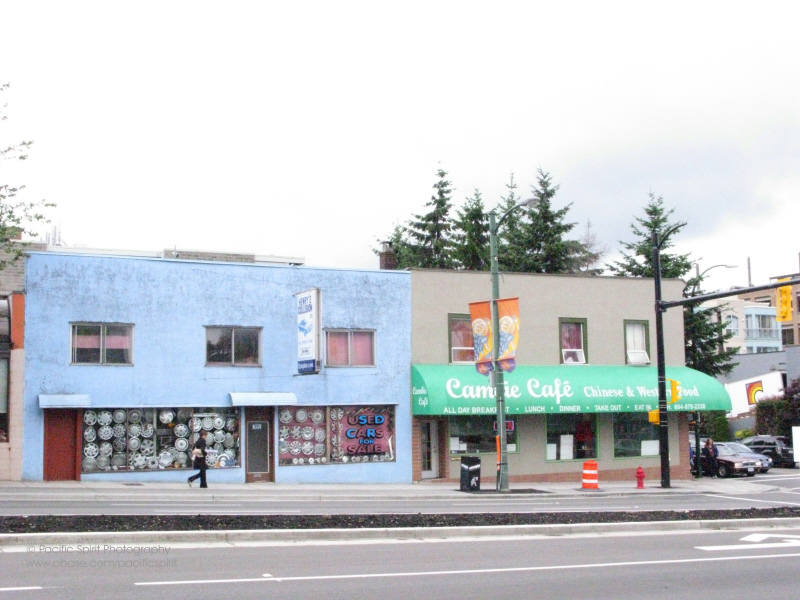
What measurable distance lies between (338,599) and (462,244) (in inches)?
1821

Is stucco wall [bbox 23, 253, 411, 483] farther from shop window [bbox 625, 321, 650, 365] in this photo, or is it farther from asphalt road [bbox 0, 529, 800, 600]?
asphalt road [bbox 0, 529, 800, 600]

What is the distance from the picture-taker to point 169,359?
94.8ft

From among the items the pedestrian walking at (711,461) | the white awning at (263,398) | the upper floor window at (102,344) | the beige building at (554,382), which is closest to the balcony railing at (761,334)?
the pedestrian walking at (711,461)

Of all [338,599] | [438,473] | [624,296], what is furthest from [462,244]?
[338,599]

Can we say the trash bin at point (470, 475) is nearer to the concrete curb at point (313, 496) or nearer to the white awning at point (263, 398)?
the concrete curb at point (313, 496)

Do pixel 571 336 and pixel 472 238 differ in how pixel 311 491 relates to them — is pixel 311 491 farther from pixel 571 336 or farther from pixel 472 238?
pixel 472 238

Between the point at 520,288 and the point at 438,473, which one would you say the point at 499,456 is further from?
the point at 520,288

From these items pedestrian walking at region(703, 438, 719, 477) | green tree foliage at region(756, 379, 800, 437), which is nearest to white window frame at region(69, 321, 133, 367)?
pedestrian walking at region(703, 438, 719, 477)

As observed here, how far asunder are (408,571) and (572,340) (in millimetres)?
23916

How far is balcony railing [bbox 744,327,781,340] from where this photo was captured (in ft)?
290

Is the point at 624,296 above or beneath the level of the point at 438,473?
above

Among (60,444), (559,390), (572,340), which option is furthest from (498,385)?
(60,444)

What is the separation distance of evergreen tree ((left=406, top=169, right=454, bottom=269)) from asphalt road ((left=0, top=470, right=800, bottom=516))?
29.0 metres

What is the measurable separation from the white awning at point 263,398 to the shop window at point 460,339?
6.12 metres
